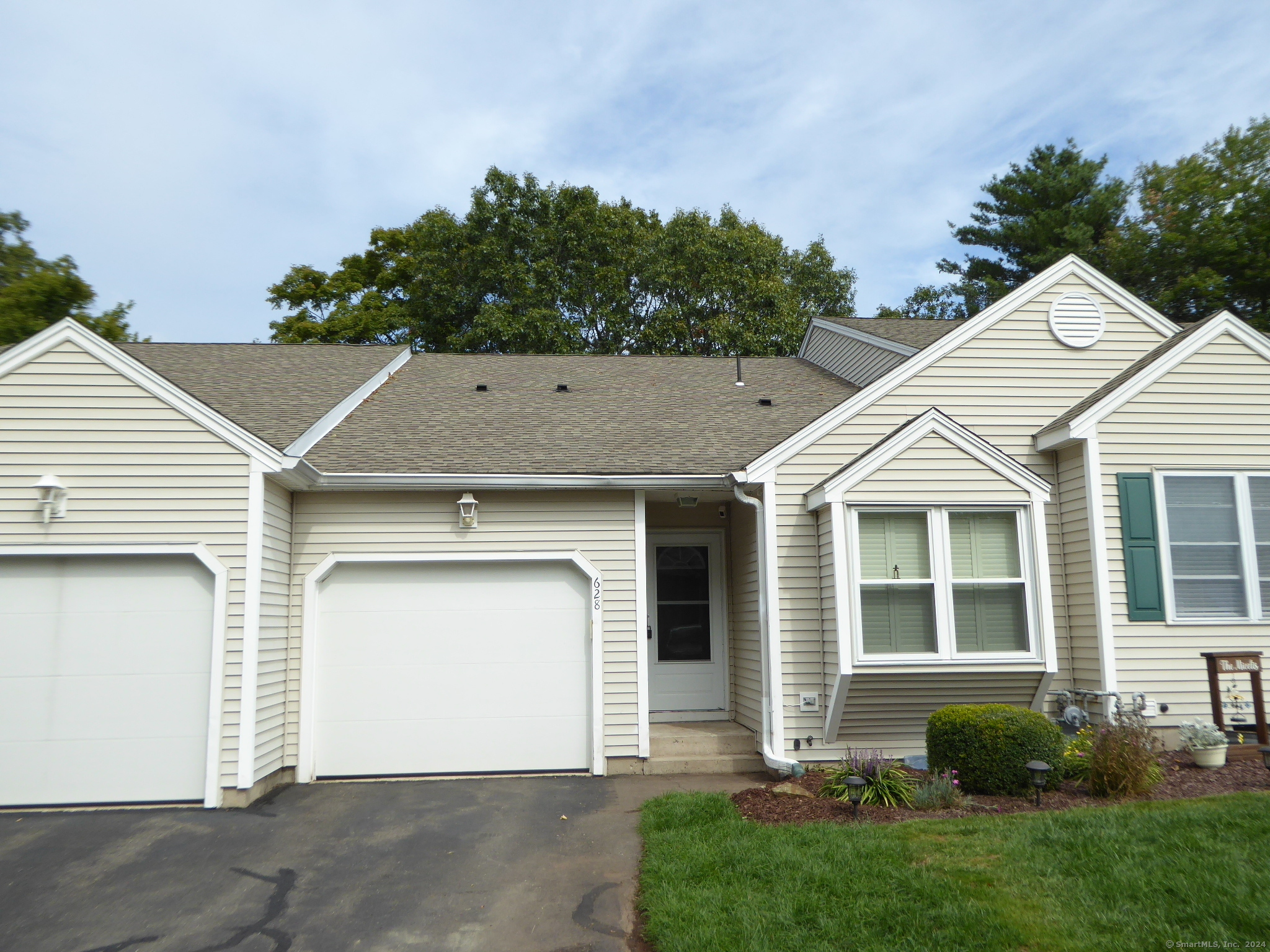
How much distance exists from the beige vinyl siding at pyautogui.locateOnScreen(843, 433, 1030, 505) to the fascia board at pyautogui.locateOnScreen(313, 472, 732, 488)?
148cm

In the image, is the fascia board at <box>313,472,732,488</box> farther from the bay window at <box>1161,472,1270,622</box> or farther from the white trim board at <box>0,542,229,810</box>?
the bay window at <box>1161,472,1270,622</box>

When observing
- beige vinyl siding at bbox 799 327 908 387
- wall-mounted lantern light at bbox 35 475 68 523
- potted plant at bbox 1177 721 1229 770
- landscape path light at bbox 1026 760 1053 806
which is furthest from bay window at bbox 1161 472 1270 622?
wall-mounted lantern light at bbox 35 475 68 523

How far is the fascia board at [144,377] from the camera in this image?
734 cm

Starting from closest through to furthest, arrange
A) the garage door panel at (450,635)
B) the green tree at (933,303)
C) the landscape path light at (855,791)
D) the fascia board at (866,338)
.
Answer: the landscape path light at (855,791)
the garage door panel at (450,635)
the fascia board at (866,338)
the green tree at (933,303)

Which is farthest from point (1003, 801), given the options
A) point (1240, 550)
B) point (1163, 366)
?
point (1163, 366)

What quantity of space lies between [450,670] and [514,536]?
146 cm

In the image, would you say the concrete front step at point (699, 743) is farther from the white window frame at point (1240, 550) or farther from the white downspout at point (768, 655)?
the white window frame at point (1240, 550)

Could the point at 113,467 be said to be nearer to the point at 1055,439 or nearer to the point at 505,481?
the point at 505,481

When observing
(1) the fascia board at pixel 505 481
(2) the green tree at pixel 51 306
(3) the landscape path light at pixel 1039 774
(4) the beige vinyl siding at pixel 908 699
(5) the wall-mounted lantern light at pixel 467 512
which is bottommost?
(3) the landscape path light at pixel 1039 774

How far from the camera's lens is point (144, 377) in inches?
292

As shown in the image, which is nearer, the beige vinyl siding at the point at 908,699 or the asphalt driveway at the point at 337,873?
the asphalt driveway at the point at 337,873

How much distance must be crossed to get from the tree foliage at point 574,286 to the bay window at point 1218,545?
15.2 meters

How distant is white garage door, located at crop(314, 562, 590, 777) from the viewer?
8.12 metres

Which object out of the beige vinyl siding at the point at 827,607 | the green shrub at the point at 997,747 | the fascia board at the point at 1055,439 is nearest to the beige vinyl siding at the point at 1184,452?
the fascia board at the point at 1055,439
